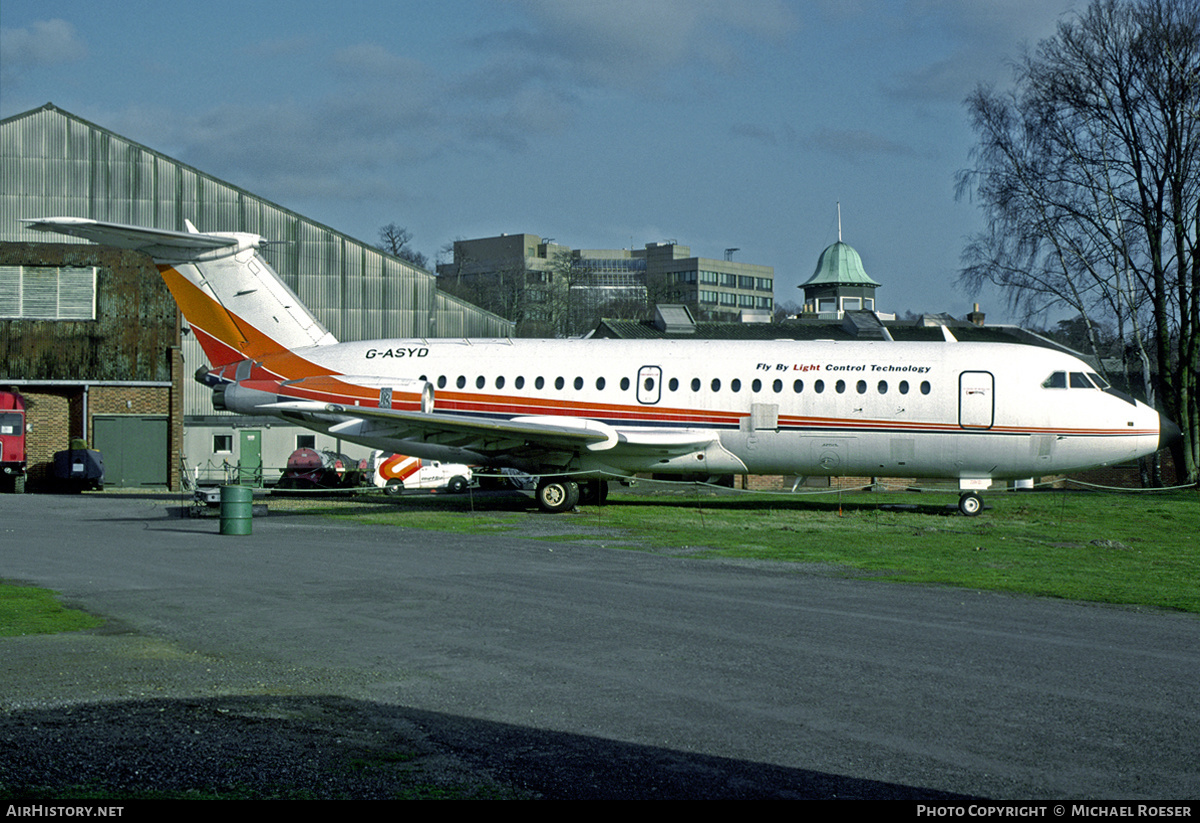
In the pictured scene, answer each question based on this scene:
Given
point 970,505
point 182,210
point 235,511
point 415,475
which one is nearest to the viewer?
point 235,511

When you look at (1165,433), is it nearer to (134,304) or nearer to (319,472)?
(319,472)

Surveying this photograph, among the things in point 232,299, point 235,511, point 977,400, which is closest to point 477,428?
point 235,511

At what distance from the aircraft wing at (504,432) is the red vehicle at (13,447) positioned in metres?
10.8

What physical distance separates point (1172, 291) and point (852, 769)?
116 feet

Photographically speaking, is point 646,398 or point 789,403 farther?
point 646,398

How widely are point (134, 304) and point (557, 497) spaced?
59.8ft

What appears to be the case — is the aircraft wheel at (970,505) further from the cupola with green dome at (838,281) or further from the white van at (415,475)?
the cupola with green dome at (838,281)

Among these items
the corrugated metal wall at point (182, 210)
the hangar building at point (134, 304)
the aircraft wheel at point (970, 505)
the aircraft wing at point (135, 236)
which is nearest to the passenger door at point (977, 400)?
the aircraft wheel at point (970, 505)

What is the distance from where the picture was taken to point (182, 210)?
46.5 meters

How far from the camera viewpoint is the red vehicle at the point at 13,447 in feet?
106

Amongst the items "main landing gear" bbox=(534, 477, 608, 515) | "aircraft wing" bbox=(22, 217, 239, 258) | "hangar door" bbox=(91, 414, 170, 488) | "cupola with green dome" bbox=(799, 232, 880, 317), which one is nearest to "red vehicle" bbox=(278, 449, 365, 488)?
"hangar door" bbox=(91, 414, 170, 488)

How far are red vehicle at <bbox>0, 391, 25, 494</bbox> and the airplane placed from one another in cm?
874

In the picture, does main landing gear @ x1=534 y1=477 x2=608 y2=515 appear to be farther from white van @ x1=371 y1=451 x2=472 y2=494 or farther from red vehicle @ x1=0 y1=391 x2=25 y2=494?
red vehicle @ x1=0 y1=391 x2=25 y2=494

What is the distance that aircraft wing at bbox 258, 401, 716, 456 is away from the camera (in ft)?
78.8
